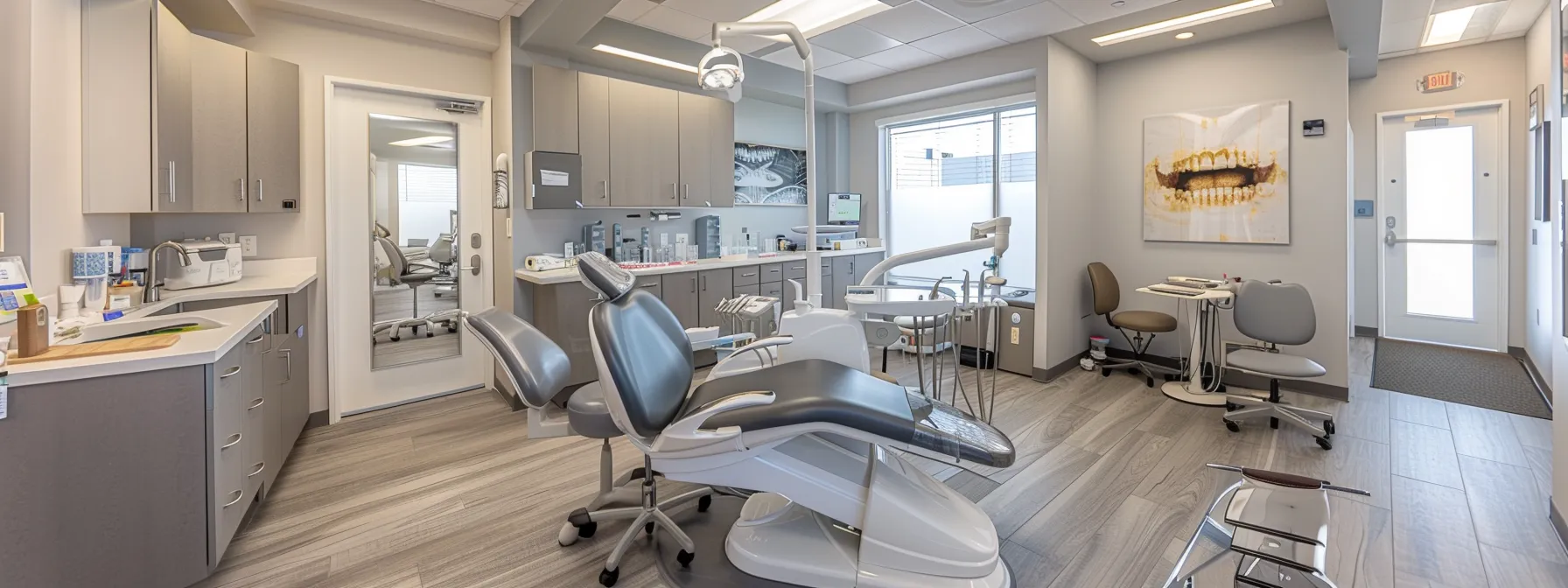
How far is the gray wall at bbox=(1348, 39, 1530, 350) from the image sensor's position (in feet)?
15.7

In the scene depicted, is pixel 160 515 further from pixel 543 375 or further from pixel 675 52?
pixel 675 52

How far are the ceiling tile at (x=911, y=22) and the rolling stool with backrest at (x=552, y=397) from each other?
296cm

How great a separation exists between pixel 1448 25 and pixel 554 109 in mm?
6068

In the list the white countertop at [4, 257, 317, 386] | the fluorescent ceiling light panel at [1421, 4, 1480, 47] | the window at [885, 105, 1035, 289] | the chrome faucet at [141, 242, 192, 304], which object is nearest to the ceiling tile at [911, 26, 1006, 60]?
the window at [885, 105, 1035, 289]

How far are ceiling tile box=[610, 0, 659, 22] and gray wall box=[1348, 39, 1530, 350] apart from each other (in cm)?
586

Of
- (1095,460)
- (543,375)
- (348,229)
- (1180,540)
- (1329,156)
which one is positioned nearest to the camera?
(543,375)

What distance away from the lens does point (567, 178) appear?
414 cm

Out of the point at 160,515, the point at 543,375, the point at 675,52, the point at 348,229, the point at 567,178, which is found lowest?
the point at 160,515

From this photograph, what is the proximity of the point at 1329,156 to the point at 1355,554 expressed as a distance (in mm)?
2931

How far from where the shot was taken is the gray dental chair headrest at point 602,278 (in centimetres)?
211

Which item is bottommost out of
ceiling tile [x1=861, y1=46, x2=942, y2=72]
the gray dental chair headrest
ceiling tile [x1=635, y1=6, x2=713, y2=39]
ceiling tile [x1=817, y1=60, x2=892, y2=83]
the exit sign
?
the gray dental chair headrest

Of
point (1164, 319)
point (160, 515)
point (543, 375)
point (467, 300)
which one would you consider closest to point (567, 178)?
point (467, 300)

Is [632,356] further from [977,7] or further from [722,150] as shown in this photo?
[722,150]

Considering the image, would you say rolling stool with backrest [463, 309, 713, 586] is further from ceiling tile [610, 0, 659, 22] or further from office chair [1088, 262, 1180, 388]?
office chair [1088, 262, 1180, 388]
